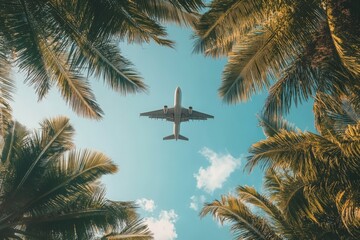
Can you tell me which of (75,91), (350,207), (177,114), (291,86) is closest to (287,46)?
(291,86)

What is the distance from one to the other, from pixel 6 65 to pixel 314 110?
6042mm

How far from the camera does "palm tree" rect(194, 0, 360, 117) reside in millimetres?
4695

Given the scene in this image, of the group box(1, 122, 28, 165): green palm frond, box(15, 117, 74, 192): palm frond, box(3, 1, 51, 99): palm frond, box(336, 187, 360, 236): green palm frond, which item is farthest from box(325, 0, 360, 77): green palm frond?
box(1, 122, 28, 165): green palm frond

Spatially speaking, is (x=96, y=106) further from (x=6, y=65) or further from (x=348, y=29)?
(x=348, y=29)

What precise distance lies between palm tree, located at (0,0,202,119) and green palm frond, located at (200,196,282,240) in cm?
397

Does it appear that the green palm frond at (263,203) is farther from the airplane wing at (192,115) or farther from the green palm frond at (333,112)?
the airplane wing at (192,115)

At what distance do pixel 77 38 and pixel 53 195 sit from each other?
5376 millimetres

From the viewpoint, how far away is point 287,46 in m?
5.29

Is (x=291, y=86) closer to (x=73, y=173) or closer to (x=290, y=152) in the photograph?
(x=290, y=152)

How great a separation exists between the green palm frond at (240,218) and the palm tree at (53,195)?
2.40 meters

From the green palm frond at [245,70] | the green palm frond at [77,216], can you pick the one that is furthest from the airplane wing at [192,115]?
the green palm frond at [245,70]

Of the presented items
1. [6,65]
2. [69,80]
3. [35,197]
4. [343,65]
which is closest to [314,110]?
[343,65]

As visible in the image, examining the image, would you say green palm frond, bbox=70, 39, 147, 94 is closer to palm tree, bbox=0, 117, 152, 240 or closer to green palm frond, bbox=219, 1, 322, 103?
green palm frond, bbox=219, 1, 322, 103

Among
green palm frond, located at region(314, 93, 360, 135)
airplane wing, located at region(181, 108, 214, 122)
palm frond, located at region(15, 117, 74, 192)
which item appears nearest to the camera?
green palm frond, located at region(314, 93, 360, 135)
